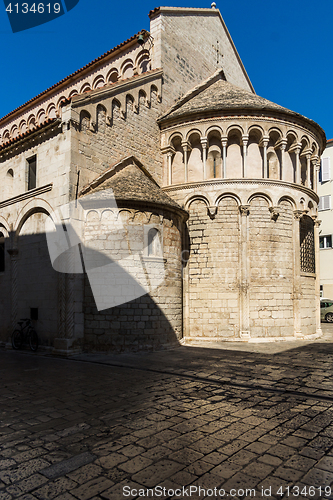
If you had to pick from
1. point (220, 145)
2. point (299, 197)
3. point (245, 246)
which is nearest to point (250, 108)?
point (220, 145)

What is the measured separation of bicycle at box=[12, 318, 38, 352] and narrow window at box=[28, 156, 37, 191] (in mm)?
4937

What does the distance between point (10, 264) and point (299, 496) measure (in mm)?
12926

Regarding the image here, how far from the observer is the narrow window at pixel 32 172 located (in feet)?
44.5

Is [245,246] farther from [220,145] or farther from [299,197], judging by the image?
[220,145]

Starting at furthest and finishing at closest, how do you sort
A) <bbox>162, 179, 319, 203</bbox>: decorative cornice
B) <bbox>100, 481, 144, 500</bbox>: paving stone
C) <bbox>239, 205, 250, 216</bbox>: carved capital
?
<bbox>162, 179, 319, 203</bbox>: decorative cornice
<bbox>239, 205, 250, 216</bbox>: carved capital
<bbox>100, 481, 144, 500</bbox>: paving stone

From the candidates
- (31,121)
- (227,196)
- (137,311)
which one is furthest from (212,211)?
(31,121)

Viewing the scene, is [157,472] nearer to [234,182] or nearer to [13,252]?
[13,252]

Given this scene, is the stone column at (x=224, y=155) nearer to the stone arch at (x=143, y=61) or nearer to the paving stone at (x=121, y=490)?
the stone arch at (x=143, y=61)

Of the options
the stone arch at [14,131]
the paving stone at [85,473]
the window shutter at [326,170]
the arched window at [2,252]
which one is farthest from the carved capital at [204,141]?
the window shutter at [326,170]

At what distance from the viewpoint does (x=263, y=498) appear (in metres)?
3.26

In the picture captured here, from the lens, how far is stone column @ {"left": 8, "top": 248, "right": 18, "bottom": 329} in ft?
44.0

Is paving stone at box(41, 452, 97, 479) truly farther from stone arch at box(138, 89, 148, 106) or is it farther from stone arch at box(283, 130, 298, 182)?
stone arch at box(138, 89, 148, 106)

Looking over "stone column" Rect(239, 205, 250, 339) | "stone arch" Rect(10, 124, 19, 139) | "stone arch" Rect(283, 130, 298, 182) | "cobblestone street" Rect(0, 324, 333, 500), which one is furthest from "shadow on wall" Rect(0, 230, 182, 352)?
"stone arch" Rect(10, 124, 19, 139)

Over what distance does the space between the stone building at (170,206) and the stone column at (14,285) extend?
0.12 ft
